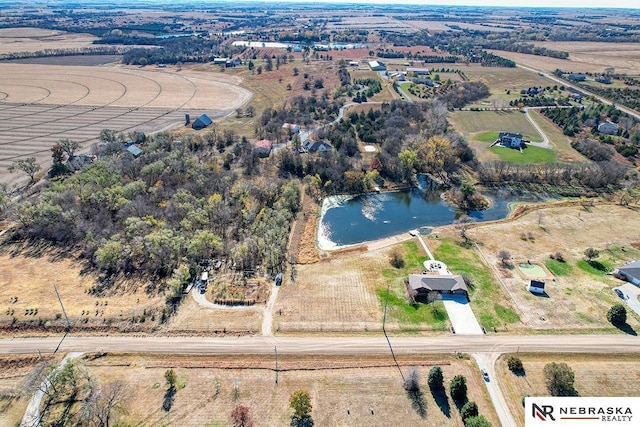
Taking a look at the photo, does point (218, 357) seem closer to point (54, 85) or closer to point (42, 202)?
Answer: point (42, 202)

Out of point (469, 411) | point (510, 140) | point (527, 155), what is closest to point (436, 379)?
point (469, 411)

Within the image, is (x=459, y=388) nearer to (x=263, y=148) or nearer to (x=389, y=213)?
(x=389, y=213)

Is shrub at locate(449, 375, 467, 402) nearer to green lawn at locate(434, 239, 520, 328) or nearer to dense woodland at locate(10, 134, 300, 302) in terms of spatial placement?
green lawn at locate(434, 239, 520, 328)

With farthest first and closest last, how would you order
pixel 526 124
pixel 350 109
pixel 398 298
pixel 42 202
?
pixel 350 109 < pixel 526 124 < pixel 42 202 < pixel 398 298

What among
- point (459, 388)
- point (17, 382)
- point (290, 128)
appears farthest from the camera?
point (290, 128)

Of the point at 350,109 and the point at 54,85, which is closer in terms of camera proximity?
the point at 350,109

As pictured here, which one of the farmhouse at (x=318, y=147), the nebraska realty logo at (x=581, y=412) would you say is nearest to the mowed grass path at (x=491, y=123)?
the farmhouse at (x=318, y=147)

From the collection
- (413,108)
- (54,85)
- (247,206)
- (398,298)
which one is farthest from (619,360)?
(54,85)
